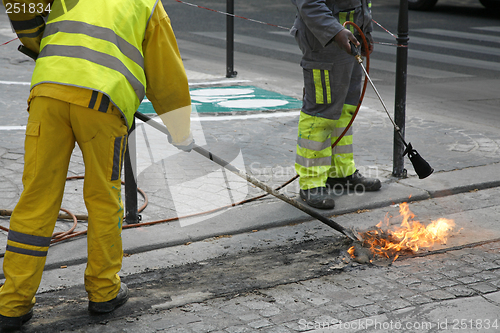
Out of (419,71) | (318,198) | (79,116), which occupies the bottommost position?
(419,71)

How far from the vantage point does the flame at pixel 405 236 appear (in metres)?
3.73

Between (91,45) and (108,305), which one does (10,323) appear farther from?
(91,45)

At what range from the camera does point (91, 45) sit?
108 inches

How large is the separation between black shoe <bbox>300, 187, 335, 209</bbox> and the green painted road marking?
2977mm

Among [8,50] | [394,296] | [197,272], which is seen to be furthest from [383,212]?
[8,50]

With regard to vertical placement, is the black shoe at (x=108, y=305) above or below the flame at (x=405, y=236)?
above

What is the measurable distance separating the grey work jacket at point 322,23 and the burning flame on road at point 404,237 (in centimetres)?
129

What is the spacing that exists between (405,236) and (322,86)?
1.23 metres

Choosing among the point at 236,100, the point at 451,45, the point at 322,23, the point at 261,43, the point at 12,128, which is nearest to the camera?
the point at 322,23

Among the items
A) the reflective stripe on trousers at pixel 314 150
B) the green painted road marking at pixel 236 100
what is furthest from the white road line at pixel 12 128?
the reflective stripe on trousers at pixel 314 150

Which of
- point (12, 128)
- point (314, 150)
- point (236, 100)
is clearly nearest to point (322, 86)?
point (314, 150)

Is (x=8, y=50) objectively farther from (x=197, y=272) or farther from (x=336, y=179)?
(x=197, y=272)

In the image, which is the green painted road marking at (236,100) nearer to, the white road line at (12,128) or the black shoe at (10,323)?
the white road line at (12,128)

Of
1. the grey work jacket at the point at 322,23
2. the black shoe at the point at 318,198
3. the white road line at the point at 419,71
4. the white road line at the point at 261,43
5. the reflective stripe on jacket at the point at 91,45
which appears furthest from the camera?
the white road line at the point at 261,43
